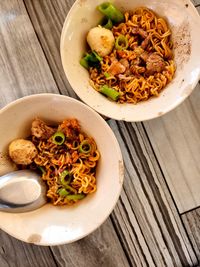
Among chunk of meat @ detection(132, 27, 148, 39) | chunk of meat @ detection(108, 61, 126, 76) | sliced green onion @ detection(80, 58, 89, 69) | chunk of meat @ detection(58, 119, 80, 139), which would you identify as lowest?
chunk of meat @ detection(58, 119, 80, 139)

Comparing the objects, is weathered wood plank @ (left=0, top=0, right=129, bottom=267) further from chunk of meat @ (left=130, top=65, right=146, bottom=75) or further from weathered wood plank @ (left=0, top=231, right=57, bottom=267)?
chunk of meat @ (left=130, top=65, right=146, bottom=75)

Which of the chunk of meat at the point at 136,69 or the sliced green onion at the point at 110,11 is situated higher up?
the sliced green onion at the point at 110,11

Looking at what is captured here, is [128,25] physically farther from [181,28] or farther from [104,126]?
[104,126]

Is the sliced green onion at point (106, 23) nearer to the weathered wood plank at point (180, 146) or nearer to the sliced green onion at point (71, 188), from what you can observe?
the weathered wood plank at point (180, 146)

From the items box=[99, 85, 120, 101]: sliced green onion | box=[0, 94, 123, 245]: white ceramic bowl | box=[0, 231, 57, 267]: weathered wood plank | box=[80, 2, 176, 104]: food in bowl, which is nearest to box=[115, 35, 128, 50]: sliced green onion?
box=[80, 2, 176, 104]: food in bowl

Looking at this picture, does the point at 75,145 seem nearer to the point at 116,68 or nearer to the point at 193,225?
the point at 116,68

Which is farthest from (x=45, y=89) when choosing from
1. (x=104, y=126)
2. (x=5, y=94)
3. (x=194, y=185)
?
(x=194, y=185)

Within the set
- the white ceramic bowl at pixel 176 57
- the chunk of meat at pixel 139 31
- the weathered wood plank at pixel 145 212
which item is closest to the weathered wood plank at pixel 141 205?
the weathered wood plank at pixel 145 212
